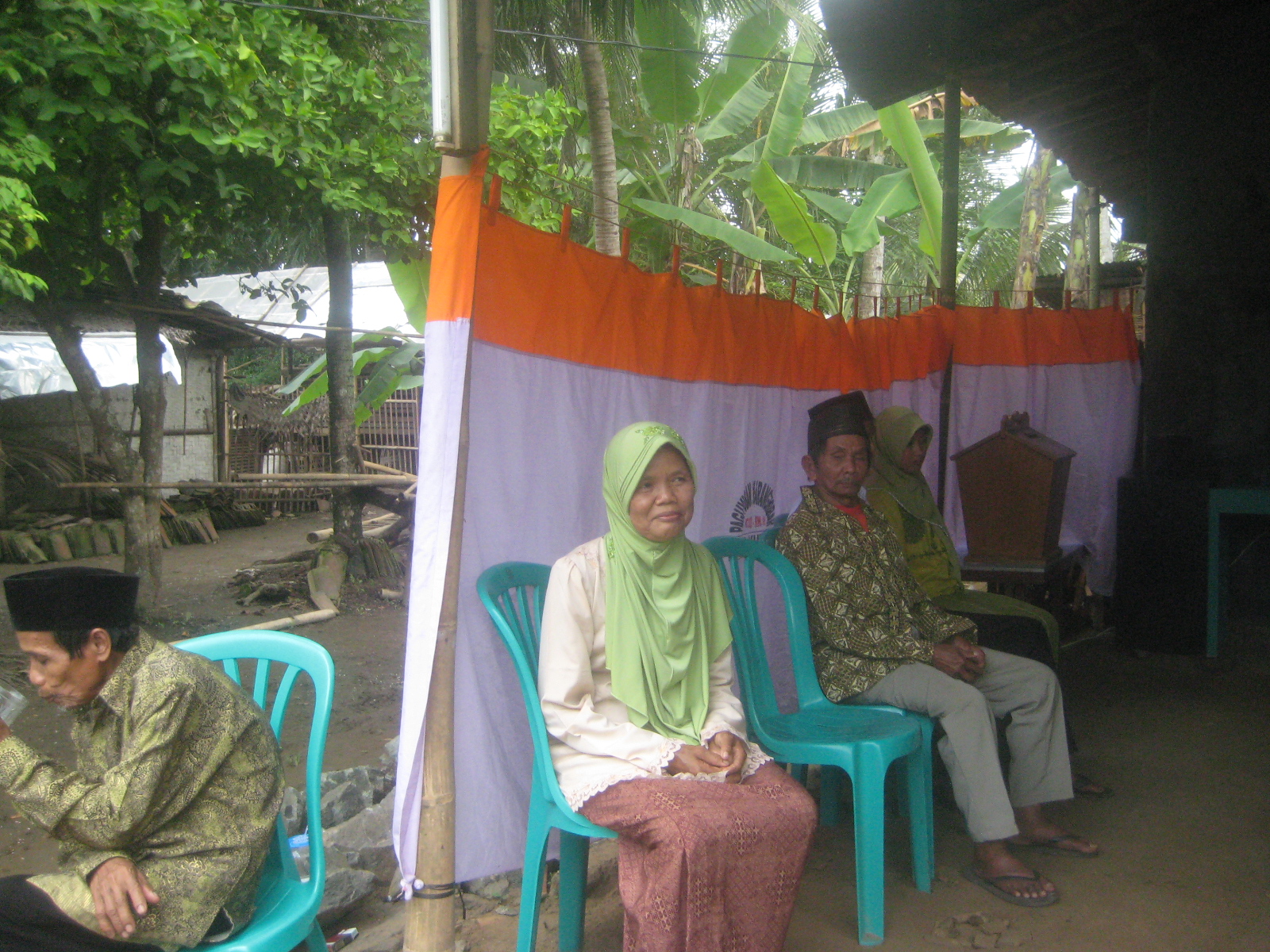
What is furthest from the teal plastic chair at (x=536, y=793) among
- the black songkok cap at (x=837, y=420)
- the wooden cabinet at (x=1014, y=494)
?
the wooden cabinet at (x=1014, y=494)

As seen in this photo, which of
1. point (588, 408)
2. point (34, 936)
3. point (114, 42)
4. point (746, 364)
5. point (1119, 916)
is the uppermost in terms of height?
point (114, 42)

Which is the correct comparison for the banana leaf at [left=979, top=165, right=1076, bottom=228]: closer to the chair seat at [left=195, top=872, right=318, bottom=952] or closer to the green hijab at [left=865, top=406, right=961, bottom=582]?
the green hijab at [left=865, top=406, right=961, bottom=582]

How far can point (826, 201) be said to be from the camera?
33.3 feet

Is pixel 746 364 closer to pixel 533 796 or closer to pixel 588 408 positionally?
pixel 588 408

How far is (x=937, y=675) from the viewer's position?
2.89 m

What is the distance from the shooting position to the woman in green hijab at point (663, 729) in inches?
80.1

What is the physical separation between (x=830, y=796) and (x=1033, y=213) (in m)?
9.58

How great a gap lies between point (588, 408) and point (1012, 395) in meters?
3.60

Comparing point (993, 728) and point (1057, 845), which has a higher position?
point (993, 728)

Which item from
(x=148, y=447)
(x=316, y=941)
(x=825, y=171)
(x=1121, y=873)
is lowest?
(x=1121, y=873)

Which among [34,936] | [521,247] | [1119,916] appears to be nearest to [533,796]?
[34,936]

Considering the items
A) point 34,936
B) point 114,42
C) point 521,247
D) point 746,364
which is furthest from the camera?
point 114,42

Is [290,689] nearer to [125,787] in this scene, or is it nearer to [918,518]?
[125,787]

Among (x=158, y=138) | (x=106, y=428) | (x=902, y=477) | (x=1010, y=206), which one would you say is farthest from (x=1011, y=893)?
(x=1010, y=206)
